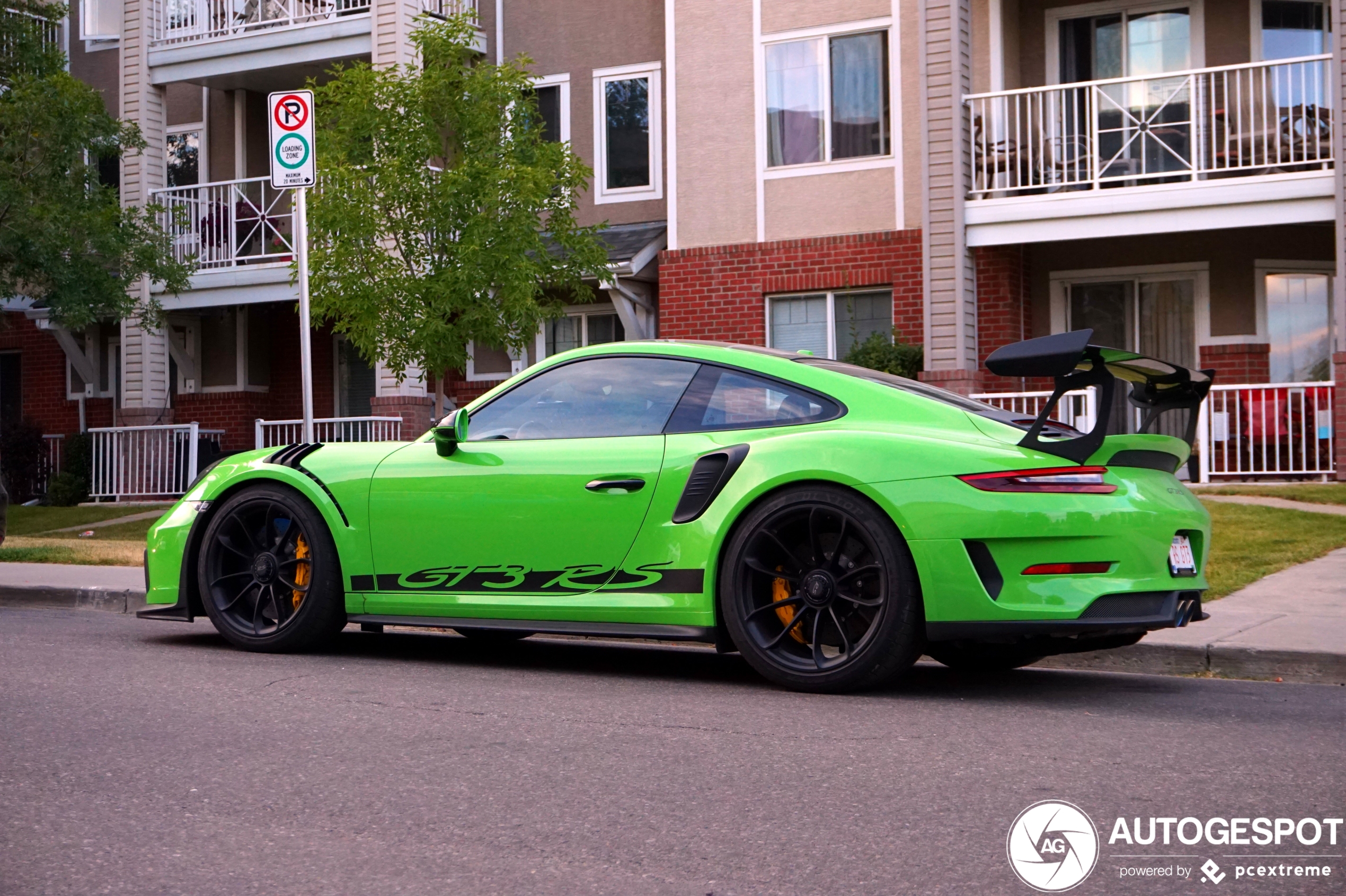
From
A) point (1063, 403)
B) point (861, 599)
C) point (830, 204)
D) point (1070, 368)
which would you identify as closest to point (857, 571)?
point (861, 599)

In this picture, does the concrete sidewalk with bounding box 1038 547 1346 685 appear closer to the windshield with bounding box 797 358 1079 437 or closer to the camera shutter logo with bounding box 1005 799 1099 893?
the windshield with bounding box 797 358 1079 437

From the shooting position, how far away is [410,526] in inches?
256

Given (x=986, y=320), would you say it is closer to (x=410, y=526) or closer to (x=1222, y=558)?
(x=1222, y=558)

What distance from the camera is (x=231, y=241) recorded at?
65.8 feet

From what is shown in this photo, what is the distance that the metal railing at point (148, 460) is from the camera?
20078 mm

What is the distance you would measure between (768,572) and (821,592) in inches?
9.3

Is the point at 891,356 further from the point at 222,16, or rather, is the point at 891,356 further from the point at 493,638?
the point at 222,16

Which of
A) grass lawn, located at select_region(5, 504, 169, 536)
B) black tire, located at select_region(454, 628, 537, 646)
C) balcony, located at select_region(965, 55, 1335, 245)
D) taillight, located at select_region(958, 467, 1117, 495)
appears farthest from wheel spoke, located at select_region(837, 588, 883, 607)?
grass lawn, located at select_region(5, 504, 169, 536)

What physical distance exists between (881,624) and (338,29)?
621 inches

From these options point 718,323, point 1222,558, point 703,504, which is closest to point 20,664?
point 703,504

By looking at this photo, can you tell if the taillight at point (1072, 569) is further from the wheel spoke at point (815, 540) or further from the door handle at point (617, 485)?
the door handle at point (617, 485)

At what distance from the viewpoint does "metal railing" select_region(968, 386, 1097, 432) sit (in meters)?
15.5

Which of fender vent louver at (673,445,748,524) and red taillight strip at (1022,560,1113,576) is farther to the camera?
fender vent louver at (673,445,748,524)

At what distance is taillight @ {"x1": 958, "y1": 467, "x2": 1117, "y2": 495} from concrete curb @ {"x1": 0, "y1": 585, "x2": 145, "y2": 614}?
6045 millimetres
